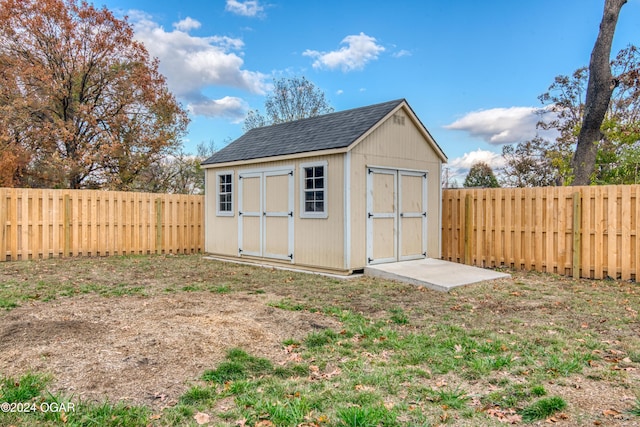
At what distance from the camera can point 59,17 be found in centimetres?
1698

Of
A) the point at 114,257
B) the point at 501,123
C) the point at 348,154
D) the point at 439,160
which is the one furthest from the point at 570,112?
the point at 114,257

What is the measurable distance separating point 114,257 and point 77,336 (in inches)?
312

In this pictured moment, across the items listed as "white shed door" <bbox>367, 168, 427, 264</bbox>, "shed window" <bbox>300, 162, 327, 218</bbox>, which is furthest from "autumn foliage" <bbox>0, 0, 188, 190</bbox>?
"white shed door" <bbox>367, 168, 427, 264</bbox>

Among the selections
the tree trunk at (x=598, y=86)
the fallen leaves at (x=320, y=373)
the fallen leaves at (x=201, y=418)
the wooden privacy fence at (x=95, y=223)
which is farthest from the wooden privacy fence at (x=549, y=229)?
the fallen leaves at (x=201, y=418)

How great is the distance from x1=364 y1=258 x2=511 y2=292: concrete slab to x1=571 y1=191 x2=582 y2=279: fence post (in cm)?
134

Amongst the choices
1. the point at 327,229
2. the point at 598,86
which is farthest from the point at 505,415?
the point at 598,86

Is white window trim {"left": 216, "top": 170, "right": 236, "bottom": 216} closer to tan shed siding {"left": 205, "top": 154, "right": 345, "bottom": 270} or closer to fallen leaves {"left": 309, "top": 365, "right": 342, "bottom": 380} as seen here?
tan shed siding {"left": 205, "top": 154, "right": 345, "bottom": 270}

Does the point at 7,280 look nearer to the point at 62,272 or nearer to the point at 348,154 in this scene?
the point at 62,272

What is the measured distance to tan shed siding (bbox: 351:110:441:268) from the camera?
28.1 feet

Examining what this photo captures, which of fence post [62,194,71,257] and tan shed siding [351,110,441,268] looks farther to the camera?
fence post [62,194,71,257]

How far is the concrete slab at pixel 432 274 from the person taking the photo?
754 cm

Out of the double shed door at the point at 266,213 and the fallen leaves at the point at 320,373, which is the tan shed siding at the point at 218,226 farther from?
the fallen leaves at the point at 320,373

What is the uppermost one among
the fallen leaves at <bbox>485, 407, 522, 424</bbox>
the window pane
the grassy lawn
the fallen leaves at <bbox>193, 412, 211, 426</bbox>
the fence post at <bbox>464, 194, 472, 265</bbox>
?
the window pane

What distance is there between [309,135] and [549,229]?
5.69m
